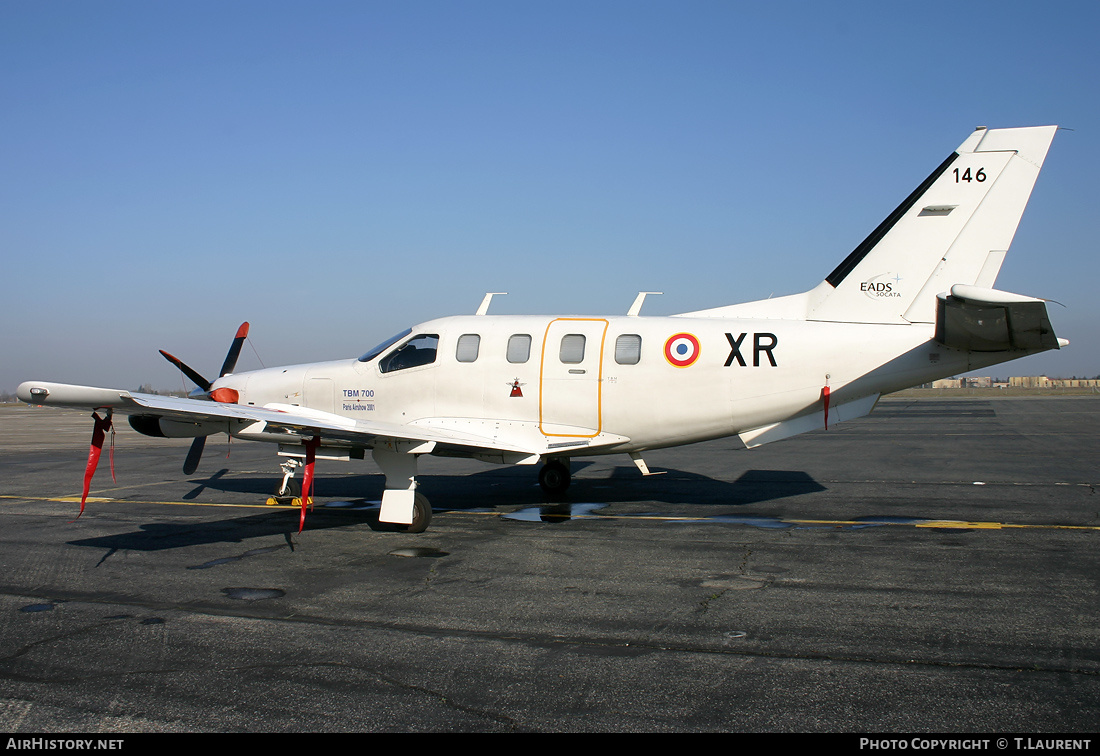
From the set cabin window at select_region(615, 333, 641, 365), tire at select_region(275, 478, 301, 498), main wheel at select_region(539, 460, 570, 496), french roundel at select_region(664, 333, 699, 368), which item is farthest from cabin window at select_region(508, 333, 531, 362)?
tire at select_region(275, 478, 301, 498)

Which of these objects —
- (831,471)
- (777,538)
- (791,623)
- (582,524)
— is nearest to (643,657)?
(791,623)

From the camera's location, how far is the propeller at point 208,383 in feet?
47.9

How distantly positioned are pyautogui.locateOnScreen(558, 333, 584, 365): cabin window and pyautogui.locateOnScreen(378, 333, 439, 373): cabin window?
2335 mm

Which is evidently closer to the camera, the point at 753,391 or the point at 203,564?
the point at 203,564

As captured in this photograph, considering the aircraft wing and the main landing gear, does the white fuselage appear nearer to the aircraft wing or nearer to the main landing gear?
the aircraft wing

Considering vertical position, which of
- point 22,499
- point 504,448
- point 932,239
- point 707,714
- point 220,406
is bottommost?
point 22,499

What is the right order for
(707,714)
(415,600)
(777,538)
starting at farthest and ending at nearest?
(777,538) < (415,600) < (707,714)

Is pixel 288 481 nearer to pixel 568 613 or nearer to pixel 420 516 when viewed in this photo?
pixel 420 516

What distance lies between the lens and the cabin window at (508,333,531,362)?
520 inches

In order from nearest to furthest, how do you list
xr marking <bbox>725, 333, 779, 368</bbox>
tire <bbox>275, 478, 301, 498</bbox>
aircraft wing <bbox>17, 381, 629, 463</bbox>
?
aircraft wing <bbox>17, 381, 629, 463</bbox>
xr marking <bbox>725, 333, 779, 368</bbox>
tire <bbox>275, 478, 301, 498</bbox>

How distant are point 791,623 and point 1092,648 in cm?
238

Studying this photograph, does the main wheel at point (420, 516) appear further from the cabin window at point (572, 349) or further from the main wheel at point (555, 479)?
the main wheel at point (555, 479)

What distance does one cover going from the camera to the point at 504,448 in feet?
41.2

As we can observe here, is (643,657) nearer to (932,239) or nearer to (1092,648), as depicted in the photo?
(1092,648)
